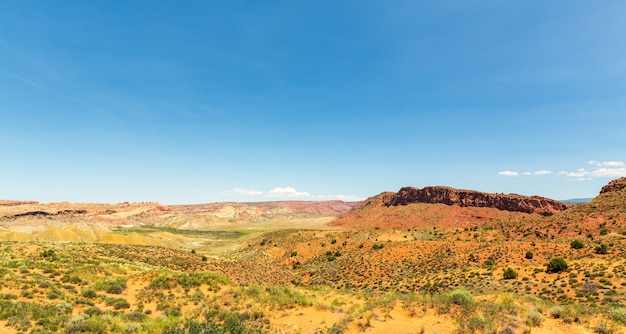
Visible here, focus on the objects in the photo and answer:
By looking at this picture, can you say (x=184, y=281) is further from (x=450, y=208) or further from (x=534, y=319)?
(x=450, y=208)

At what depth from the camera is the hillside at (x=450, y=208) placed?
4321 inches

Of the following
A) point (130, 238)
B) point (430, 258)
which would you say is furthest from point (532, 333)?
point (130, 238)

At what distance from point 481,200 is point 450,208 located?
12.3 metres

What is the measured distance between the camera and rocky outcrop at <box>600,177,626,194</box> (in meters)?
67.9

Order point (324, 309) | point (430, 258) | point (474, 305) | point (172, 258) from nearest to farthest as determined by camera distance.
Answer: point (474, 305) < point (324, 309) < point (172, 258) < point (430, 258)

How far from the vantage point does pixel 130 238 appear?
69.4 meters

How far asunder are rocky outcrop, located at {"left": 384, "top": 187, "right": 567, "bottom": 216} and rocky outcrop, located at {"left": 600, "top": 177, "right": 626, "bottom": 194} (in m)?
35.1

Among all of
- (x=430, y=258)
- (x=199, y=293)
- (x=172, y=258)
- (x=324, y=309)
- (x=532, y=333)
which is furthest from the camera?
(x=430, y=258)

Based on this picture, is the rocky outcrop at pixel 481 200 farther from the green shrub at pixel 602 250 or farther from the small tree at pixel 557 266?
the small tree at pixel 557 266

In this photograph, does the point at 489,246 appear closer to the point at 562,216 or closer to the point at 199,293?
Result: the point at 562,216

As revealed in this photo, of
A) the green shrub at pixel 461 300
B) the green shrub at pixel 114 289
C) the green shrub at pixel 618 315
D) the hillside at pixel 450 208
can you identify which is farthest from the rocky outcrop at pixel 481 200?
the green shrub at pixel 114 289

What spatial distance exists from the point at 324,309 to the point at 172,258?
29.7 metres

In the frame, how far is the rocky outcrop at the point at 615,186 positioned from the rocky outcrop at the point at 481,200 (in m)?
35.1

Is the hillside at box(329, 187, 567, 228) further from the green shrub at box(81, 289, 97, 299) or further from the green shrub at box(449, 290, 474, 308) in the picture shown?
the green shrub at box(81, 289, 97, 299)
